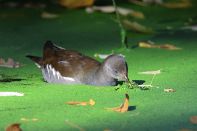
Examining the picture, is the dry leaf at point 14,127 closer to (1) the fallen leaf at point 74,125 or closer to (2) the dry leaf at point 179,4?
(1) the fallen leaf at point 74,125

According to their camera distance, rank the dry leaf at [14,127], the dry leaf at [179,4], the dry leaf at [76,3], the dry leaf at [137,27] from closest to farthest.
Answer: the dry leaf at [14,127], the dry leaf at [137,27], the dry leaf at [76,3], the dry leaf at [179,4]

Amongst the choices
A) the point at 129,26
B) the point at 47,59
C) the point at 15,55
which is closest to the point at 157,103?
the point at 47,59

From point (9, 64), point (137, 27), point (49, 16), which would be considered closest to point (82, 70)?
point (9, 64)

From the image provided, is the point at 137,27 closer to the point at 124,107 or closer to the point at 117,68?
the point at 117,68

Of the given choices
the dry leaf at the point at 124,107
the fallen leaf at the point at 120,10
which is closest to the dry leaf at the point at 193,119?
the dry leaf at the point at 124,107

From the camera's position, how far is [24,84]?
469 centimetres

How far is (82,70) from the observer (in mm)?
4777

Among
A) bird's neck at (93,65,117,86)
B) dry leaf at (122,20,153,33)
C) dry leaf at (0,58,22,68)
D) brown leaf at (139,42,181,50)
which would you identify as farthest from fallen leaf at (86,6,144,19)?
bird's neck at (93,65,117,86)

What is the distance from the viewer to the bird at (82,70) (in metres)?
4.59

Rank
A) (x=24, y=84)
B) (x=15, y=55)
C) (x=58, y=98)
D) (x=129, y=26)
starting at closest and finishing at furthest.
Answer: (x=58, y=98)
(x=24, y=84)
(x=15, y=55)
(x=129, y=26)

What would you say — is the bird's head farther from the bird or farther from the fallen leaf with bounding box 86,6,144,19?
the fallen leaf with bounding box 86,6,144,19

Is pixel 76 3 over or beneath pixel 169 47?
over

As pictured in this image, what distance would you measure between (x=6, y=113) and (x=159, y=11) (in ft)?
13.8

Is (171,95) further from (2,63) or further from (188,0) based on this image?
(188,0)
